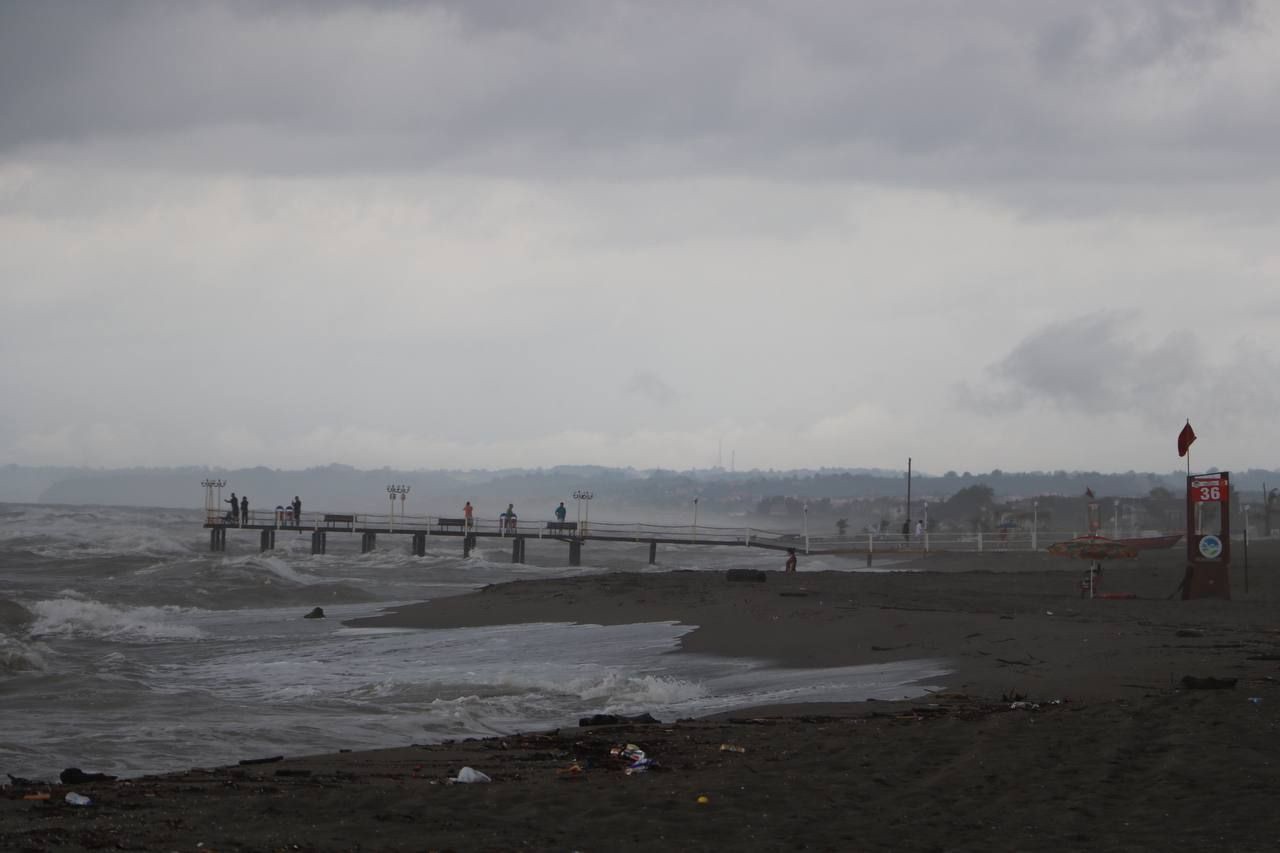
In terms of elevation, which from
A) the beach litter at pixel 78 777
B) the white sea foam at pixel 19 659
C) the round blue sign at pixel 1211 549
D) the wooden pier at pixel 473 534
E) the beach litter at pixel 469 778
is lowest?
the white sea foam at pixel 19 659

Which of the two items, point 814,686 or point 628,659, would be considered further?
point 628,659

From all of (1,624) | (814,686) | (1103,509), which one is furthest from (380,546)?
(1103,509)

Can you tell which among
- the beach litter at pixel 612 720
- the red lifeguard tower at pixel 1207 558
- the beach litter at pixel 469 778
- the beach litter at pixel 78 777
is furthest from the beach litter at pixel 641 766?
the red lifeguard tower at pixel 1207 558

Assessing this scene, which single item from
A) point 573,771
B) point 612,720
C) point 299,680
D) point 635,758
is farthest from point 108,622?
point 573,771

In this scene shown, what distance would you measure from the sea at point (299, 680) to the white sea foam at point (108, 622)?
0.07 m

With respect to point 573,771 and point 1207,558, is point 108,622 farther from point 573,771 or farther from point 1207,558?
point 1207,558

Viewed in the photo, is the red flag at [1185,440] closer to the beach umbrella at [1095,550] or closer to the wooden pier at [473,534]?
the beach umbrella at [1095,550]

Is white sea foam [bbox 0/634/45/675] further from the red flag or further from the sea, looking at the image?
the red flag

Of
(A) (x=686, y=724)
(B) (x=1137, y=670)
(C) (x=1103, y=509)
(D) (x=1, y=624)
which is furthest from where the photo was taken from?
(C) (x=1103, y=509)

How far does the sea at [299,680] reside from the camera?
13.3m

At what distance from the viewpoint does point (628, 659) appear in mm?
19781

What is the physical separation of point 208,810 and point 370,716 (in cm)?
646

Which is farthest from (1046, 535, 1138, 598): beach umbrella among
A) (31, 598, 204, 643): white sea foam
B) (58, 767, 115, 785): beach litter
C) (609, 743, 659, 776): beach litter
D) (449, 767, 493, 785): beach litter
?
(58, 767, 115, 785): beach litter

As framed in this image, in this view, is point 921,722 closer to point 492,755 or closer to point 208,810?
point 492,755
